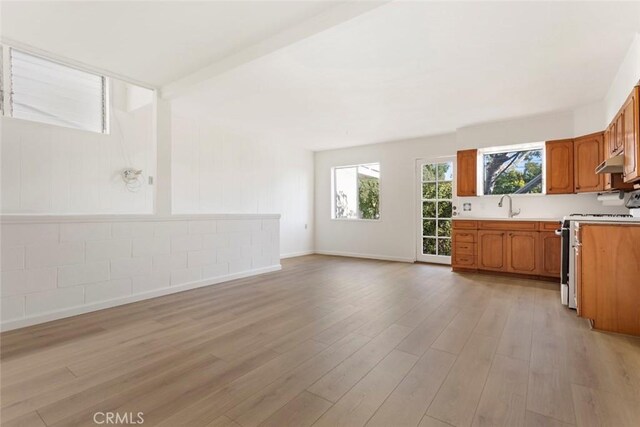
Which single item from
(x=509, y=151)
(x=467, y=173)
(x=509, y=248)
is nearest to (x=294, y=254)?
(x=467, y=173)

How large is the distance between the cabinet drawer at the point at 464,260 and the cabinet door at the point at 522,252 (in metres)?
0.52

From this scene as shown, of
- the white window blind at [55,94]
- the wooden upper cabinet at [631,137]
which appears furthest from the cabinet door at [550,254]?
the white window blind at [55,94]

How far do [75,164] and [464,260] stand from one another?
6.13 meters

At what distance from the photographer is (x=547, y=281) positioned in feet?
14.6

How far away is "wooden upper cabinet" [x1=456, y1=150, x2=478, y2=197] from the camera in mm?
5301

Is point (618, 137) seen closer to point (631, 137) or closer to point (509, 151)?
point (631, 137)

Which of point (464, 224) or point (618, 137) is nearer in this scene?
point (618, 137)

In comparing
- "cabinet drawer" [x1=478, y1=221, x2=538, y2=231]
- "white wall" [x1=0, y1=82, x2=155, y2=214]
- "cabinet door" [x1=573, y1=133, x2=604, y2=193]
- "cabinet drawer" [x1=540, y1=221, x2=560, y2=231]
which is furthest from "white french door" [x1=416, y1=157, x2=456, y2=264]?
"white wall" [x1=0, y1=82, x2=155, y2=214]

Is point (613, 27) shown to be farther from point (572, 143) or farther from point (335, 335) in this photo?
point (335, 335)

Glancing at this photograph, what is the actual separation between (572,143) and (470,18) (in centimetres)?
338

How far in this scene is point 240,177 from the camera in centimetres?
600

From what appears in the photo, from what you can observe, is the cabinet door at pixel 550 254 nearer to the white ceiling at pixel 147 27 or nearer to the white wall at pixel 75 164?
the white ceiling at pixel 147 27

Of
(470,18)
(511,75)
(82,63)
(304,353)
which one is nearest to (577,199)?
(511,75)

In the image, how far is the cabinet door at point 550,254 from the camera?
14.3 feet
